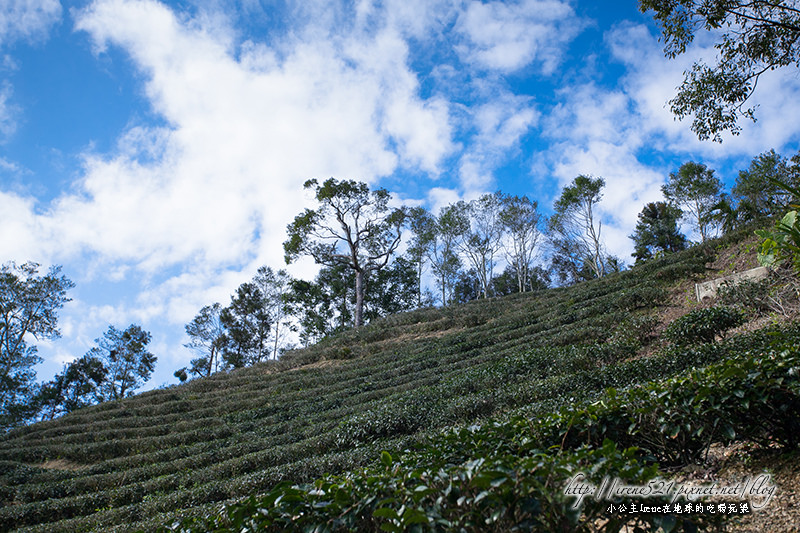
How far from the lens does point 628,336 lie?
9.54m

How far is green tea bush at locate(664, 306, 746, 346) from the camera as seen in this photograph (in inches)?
300


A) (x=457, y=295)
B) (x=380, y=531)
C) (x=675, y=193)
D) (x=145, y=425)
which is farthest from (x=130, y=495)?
(x=457, y=295)

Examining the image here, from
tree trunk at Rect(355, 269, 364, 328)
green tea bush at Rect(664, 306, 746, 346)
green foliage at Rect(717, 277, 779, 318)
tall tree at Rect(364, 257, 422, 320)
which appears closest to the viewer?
green tea bush at Rect(664, 306, 746, 346)

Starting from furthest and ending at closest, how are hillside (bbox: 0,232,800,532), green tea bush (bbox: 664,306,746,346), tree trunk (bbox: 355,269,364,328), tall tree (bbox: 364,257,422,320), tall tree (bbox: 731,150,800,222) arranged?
tall tree (bbox: 364,257,422,320), tree trunk (bbox: 355,269,364,328), tall tree (bbox: 731,150,800,222), green tea bush (bbox: 664,306,746,346), hillside (bbox: 0,232,800,532)

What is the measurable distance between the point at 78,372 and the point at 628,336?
153ft

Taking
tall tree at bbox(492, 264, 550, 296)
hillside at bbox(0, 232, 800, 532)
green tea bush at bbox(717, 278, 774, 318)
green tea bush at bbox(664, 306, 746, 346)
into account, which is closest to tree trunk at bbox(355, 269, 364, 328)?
hillside at bbox(0, 232, 800, 532)

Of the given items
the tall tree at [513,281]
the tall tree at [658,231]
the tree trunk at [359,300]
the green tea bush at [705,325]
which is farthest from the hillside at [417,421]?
the tall tree at [513,281]

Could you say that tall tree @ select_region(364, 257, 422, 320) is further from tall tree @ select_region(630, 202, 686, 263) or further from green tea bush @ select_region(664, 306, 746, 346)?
green tea bush @ select_region(664, 306, 746, 346)

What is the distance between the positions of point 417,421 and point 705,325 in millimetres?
5540

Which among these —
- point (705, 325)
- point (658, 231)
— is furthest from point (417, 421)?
point (658, 231)

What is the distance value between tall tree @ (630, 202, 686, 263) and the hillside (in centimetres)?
1760

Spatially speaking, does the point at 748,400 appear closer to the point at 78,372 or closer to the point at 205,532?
the point at 205,532

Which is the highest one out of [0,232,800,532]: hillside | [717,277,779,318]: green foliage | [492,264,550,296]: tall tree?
[492,264,550,296]: tall tree

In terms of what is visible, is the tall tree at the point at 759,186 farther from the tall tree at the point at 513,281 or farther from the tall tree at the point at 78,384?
the tall tree at the point at 78,384
